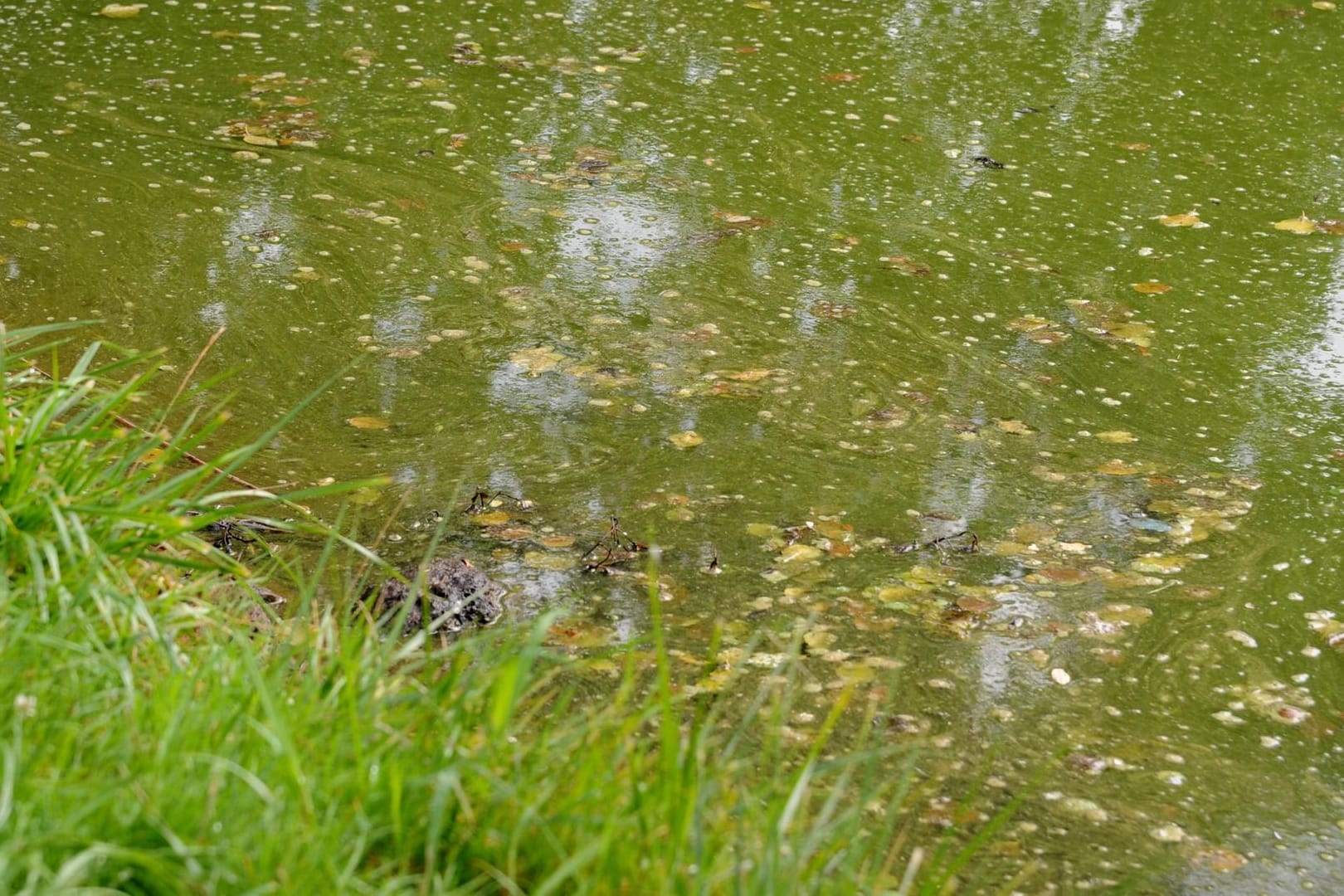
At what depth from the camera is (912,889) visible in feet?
7.14

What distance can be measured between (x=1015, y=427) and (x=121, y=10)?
4.72 metres

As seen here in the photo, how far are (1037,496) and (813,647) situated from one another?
903 mm

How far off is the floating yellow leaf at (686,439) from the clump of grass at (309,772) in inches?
64.4

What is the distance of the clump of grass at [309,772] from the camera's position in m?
1.47

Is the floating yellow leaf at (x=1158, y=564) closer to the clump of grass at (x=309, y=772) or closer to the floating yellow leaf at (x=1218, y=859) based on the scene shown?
the floating yellow leaf at (x=1218, y=859)

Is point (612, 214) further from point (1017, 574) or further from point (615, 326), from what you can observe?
point (1017, 574)

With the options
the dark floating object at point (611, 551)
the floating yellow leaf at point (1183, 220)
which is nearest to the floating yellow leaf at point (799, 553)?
the dark floating object at point (611, 551)

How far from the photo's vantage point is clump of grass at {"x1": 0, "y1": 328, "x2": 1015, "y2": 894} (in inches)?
58.0

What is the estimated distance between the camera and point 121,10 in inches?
251

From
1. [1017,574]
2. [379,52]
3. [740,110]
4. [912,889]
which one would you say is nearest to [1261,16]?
[740,110]

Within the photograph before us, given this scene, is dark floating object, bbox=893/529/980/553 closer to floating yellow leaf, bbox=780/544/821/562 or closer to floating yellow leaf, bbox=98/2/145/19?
floating yellow leaf, bbox=780/544/821/562

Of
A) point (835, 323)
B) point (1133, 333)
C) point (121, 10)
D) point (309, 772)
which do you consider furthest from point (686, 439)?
point (121, 10)

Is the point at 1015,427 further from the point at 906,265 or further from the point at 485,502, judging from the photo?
the point at 485,502

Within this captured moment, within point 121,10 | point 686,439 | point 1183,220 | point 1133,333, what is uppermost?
point 1183,220
